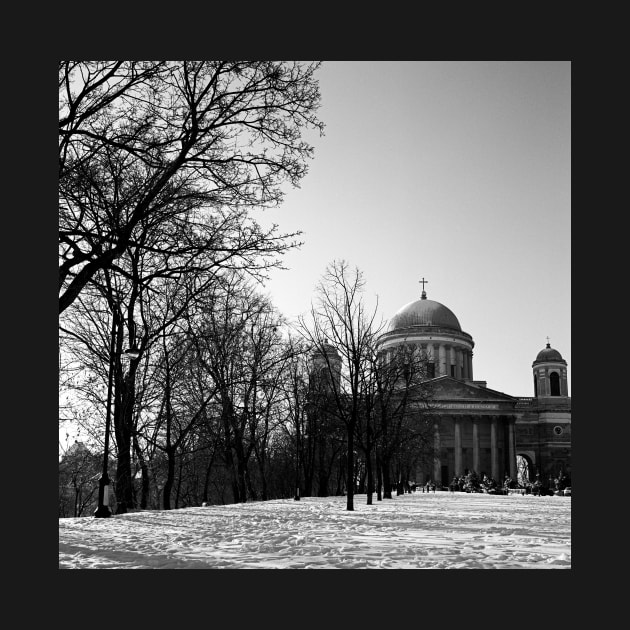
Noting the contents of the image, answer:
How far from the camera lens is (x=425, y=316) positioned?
115m

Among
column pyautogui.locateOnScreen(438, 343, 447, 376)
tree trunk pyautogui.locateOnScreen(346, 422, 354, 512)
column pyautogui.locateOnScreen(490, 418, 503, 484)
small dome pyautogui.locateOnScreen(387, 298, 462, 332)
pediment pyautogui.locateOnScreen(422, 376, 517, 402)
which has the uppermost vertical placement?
small dome pyautogui.locateOnScreen(387, 298, 462, 332)

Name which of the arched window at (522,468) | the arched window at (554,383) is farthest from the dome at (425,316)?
the arched window at (522,468)

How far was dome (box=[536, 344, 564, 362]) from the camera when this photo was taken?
117750 millimetres

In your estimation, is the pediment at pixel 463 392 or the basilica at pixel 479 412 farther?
the pediment at pixel 463 392

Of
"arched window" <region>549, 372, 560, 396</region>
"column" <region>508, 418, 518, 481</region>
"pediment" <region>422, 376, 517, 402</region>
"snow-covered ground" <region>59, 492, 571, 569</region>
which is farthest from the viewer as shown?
"arched window" <region>549, 372, 560, 396</region>

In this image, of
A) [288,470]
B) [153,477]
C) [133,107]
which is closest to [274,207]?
[133,107]

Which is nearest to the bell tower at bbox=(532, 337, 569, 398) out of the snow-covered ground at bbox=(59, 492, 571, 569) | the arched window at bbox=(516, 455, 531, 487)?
the arched window at bbox=(516, 455, 531, 487)

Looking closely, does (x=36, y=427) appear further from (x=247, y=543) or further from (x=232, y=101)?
(x=232, y=101)

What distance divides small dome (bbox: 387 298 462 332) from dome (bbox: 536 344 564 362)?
1431 cm

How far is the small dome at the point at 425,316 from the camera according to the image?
4508 inches

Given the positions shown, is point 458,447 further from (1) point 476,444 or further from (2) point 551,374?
(2) point 551,374

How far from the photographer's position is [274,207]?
1563 cm

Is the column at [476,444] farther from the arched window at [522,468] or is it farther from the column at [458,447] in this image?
the arched window at [522,468]

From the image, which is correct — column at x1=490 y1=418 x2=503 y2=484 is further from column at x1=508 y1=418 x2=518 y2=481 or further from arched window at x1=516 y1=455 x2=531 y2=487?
arched window at x1=516 y1=455 x2=531 y2=487
